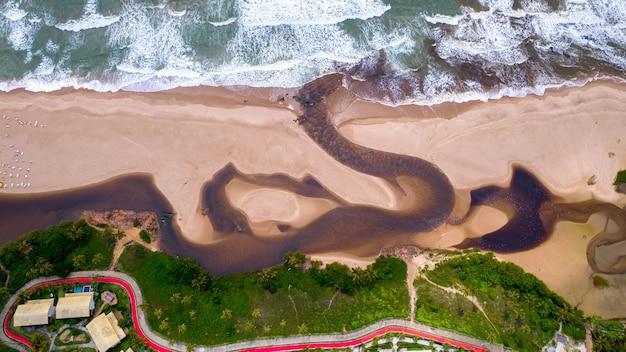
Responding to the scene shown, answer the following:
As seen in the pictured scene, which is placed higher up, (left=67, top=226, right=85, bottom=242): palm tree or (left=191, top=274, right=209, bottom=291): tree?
(left=191, top=274, right=209, bottom=291): tree

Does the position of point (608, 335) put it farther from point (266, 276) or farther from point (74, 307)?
point (74, 307)

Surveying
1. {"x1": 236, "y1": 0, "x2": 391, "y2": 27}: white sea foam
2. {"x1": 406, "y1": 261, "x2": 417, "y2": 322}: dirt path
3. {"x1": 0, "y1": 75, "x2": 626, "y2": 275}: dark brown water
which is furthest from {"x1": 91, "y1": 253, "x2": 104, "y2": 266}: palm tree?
{"x1": 236, "y1": 0, "x2": 391, "y2": 27}: white sea foam

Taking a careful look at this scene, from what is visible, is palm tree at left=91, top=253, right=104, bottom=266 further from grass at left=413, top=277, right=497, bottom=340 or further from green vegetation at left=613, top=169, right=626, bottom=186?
green vegetation at left=613, top=169, right=626, bottom=186

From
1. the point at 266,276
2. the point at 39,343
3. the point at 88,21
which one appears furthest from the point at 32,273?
the point at 88,21

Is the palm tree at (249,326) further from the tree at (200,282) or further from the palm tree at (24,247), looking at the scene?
the palm tree at (24,247)

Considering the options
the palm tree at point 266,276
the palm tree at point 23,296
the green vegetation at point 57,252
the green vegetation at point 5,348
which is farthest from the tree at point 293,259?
the green vegetation at point 5,348

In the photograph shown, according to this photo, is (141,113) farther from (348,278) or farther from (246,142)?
(348,278)
